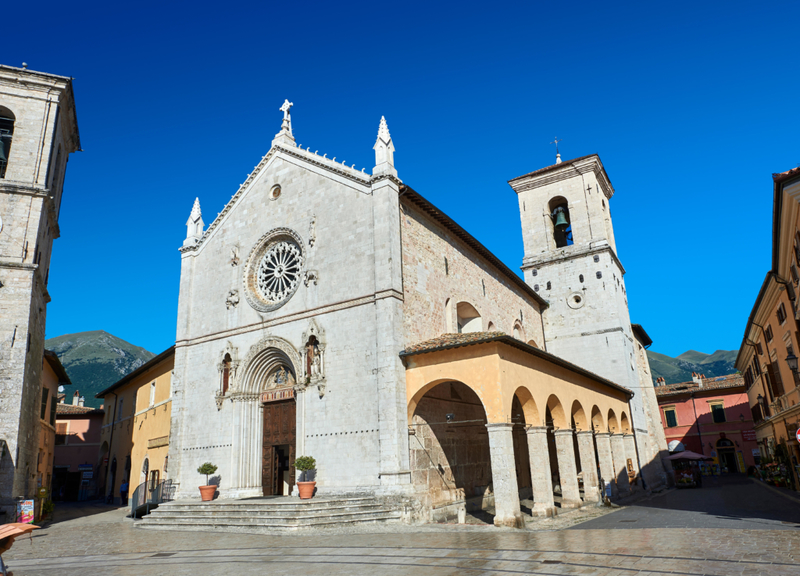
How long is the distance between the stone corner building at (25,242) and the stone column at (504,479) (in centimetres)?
1446

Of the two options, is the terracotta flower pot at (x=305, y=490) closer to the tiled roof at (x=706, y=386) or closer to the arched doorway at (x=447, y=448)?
the arched doorway at (x=447, y=448)

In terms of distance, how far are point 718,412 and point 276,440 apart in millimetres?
39134

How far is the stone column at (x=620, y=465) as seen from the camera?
23.4 metres

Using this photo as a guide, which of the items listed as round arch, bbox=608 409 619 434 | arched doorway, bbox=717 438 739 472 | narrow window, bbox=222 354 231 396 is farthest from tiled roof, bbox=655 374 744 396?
narrow window, bbox=222 354 231 396

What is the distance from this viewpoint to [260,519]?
14.8 metres

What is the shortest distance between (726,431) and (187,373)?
41.4 m

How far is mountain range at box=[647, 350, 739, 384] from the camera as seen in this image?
15538 cm

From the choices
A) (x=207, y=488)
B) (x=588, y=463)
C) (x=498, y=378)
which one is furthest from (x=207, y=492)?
(x=588, y=463)

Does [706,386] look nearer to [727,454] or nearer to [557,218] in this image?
[727,454]

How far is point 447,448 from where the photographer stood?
18406 millimetres

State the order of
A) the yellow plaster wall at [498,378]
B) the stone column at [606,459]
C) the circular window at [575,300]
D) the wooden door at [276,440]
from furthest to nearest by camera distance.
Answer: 1. the circular window at [575,300]
2. the stone column at [606,459]
3. the wooden door at [276,440]
4. the yellow plaster wall at [498,378]

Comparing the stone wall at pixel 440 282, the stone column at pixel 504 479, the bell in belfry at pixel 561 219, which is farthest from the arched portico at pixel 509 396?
the bell in belfry at pixel 561 219

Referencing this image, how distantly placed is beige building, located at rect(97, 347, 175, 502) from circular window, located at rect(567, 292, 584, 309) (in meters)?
20.9

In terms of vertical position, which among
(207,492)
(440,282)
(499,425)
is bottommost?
(207,492)
